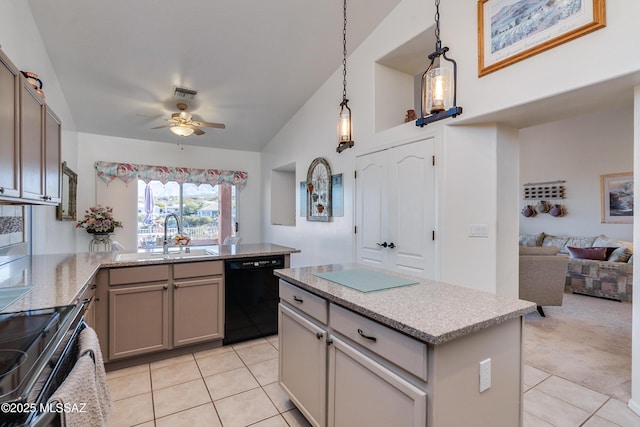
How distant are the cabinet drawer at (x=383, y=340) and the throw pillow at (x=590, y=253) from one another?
5389 mm

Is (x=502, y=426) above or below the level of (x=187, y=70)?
below

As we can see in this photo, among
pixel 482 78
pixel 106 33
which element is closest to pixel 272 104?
pixel 106 33

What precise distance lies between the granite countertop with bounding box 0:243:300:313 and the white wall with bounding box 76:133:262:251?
262cm

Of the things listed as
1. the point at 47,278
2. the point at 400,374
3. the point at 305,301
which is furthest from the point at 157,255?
the point at 400,374

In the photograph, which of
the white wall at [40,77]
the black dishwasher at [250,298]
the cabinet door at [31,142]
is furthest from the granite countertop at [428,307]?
the white wall at [40,77]

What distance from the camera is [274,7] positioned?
9.71 ft

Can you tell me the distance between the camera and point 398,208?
330 cm

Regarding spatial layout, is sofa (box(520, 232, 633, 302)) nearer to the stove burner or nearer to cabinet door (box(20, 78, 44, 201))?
the stove burner

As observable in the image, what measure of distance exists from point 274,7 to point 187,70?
4.19ft

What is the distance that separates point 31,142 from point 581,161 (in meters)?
7.84

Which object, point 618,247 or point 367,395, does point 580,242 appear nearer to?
point 618,247

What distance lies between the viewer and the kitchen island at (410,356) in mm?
1035

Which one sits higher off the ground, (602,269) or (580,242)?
(580,242)

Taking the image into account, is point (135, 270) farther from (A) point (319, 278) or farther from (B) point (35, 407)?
(B) point (35, 407)
